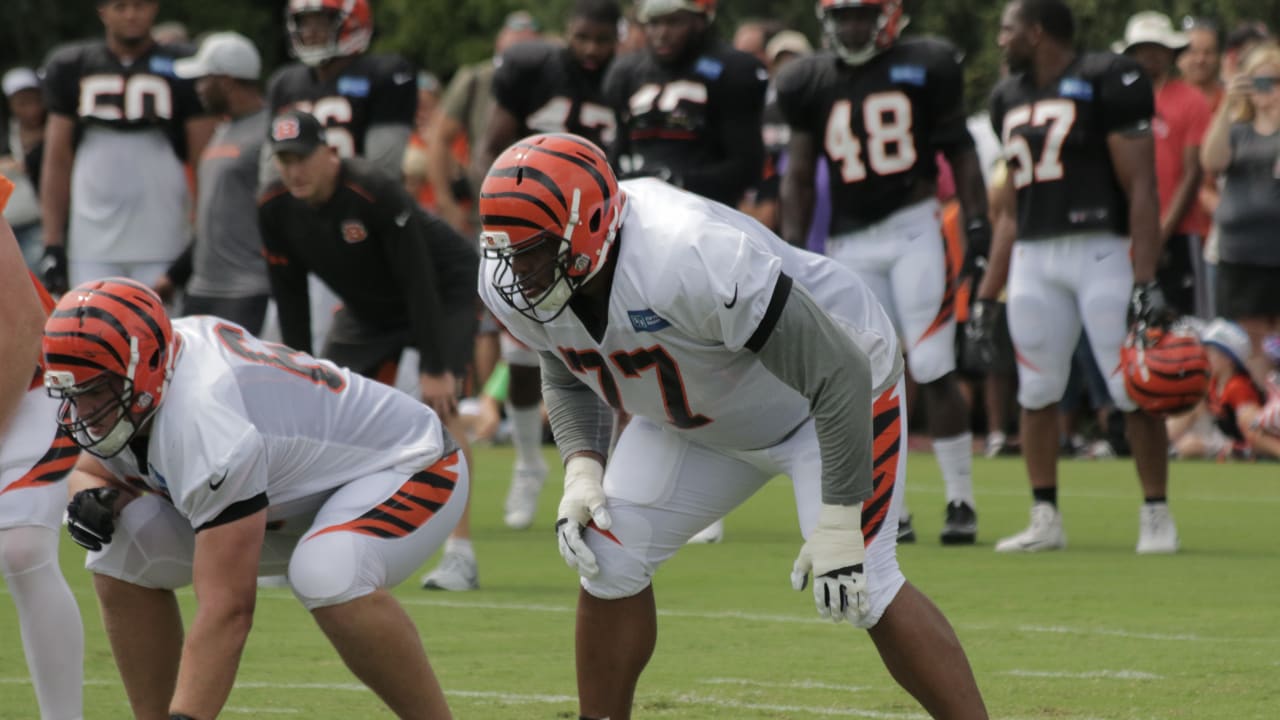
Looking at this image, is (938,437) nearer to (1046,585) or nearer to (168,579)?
(1046,585)

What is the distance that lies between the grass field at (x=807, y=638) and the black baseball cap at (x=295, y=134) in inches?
63.0

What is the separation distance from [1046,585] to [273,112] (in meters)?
3.83

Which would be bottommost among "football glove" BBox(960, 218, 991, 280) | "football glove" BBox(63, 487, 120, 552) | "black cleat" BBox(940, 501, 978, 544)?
"black cleat" BBox(940, 501, 978, 544)

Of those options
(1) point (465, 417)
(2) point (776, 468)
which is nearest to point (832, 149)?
(2) point (776, 468)

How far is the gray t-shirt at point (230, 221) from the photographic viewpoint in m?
8.96

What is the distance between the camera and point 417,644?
15.6 feet

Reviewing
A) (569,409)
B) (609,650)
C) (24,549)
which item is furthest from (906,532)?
(24,549)

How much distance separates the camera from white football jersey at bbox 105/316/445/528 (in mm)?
4527

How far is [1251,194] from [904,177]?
3.71 m

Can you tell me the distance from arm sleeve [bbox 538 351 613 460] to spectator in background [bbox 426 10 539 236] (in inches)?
242

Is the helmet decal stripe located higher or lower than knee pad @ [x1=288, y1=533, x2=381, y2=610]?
higher

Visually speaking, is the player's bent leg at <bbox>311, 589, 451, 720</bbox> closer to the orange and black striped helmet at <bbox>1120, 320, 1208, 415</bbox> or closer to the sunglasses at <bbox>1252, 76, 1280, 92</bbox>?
the orange and black striped helmet at <bbox>1120, 320, 1208, 415</bbox>

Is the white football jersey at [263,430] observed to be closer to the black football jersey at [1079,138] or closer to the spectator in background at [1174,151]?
the black football jersey at [1079,138]

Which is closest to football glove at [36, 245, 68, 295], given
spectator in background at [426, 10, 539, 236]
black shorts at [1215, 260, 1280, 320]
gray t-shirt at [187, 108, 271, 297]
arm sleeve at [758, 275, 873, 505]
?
gray t-shirt at [187, 108, 271, 297]
